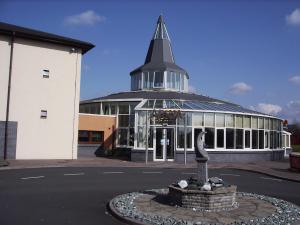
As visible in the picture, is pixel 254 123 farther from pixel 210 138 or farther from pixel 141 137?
pixel 141 137

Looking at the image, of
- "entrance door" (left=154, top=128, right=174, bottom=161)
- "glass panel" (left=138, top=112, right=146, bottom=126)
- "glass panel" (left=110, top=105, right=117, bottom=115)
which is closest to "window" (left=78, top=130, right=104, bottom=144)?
"glass panel" (left=110, top=105, right=117, bottom=115)

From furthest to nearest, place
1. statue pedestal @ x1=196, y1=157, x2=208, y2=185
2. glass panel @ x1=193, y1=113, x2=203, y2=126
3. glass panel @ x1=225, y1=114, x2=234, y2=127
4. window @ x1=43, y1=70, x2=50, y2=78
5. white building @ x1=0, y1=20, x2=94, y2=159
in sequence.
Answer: glass panel @ x1=225, y1=114, x2=234, y2=127
glass panel @ x1=193, y1=113, x2=203, y2=126
window @ x1=43, y1=70, x2=50, y2=78
white building @ x1=0, y1=20, x2=94, y2=159
statue pedestal @ x1=196, y1=157, x2=208, y2=185

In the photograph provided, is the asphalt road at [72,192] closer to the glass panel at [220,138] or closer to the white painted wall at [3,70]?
the white painted wall at [3,70]

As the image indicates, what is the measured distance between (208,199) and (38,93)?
18179 millimetres

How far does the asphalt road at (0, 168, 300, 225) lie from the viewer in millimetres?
8719

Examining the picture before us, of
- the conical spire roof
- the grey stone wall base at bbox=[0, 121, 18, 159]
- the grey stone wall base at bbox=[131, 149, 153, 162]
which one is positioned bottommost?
the grey stone wall base at bbox=[131, 149, 153, 162]

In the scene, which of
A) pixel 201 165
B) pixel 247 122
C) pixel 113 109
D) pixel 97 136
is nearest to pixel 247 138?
pixel 247 122

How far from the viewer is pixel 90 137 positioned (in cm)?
3077

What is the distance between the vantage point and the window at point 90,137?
3039cm

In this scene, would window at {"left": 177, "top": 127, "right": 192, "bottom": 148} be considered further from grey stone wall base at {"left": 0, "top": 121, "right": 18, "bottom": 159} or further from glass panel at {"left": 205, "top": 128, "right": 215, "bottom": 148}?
grey stone wall base at {"left": 0, "top": 121, "right": 18, "bottom": 159}

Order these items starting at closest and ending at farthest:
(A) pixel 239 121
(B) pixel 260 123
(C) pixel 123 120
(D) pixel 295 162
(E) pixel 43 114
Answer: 1. (D) pixel 295 162
2. (E) pixel 43 114
3. (A) pixel 239 121
4. (B) pixel 260 123
5. (C) pixel 123 120

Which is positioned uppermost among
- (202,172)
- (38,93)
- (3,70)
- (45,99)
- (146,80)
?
(146,80)

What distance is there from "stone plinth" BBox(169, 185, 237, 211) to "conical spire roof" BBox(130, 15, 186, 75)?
30452 millimetres

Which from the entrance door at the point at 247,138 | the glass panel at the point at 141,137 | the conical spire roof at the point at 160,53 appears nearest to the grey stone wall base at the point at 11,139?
the glass panel at the point at 141,137
